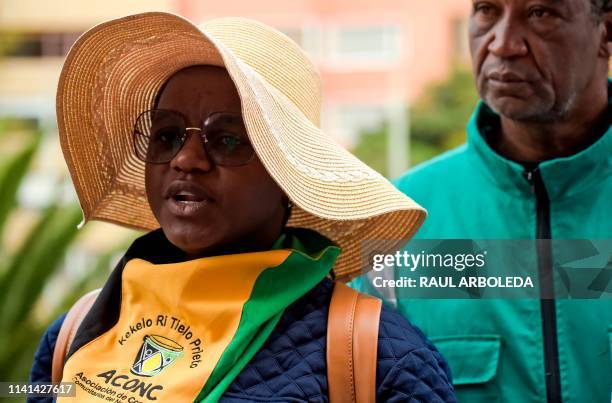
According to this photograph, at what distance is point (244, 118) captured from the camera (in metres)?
2.28

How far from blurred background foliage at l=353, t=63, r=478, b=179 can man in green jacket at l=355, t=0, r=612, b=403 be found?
27870 millimetres

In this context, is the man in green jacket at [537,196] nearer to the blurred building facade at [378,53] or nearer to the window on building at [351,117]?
the blurred building facade at [378,53]

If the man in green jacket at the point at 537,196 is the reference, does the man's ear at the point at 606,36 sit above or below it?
above

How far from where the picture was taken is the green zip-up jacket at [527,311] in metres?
2.80

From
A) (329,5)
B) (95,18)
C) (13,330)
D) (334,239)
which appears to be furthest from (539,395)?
(329,5)

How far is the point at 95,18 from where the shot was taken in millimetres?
30688

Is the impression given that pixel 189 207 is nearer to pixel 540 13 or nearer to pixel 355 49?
pixel 540 13

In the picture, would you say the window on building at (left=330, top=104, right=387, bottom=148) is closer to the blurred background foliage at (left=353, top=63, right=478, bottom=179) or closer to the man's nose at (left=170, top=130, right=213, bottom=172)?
the blurred background foliage at (left=353, top=63, right=478, bottom=179)

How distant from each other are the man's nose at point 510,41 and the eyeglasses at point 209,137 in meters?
0.88

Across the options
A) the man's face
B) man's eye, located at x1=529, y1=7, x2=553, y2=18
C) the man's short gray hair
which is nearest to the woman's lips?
the man's face

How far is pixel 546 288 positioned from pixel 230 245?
945 millimetres

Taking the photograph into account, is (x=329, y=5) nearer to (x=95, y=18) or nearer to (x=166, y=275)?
(x=95, y=18)

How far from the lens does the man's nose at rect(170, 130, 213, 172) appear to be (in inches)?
93.5

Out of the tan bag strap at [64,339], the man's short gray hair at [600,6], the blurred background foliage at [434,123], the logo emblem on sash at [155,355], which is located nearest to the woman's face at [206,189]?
the logo emblem on sash at [155,355]
